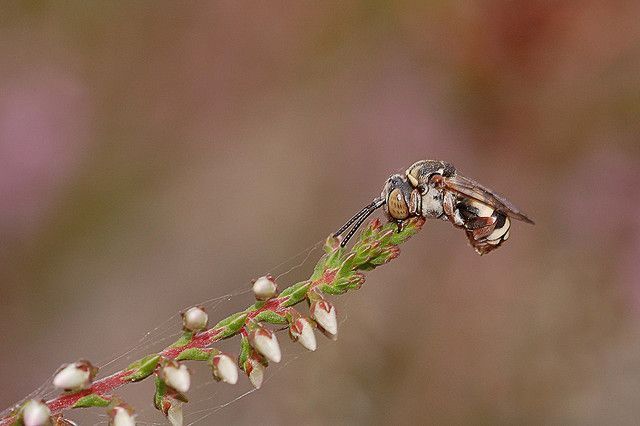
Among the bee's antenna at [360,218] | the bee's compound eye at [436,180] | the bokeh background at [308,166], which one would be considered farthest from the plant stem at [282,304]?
the bokeh background at [308,166]

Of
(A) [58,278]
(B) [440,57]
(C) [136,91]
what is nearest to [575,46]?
(B) [440,57]

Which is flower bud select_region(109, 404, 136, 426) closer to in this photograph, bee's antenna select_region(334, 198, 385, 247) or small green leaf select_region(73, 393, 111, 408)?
small green leaf select_region(73, 393, 111, 408)

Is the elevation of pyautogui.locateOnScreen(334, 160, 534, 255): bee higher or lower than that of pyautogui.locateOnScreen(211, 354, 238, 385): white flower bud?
higher

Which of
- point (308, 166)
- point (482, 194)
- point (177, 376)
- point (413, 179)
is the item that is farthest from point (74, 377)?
point (308, 166)

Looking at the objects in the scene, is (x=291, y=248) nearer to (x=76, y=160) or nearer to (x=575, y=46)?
(x=76, y=160)

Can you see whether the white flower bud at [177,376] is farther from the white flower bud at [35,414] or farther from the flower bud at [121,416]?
the white flower bud at [35,414]

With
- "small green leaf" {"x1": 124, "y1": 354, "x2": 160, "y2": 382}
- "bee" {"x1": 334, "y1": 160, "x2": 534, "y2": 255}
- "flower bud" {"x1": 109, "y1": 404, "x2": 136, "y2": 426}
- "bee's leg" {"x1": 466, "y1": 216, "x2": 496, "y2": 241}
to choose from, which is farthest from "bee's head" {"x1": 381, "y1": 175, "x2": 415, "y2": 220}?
"flower bud" {"x1": 109, "y1": 404, "x2": 136, "y2": 426}
